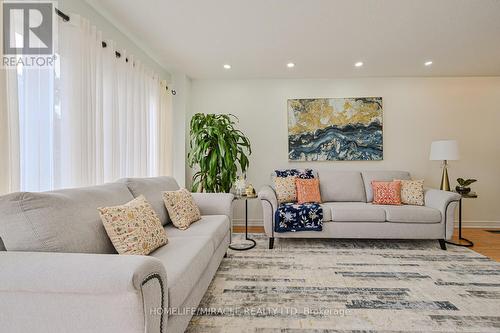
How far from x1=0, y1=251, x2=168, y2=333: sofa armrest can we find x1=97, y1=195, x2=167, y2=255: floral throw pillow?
17.3 inches

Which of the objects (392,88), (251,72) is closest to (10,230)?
(251,72)

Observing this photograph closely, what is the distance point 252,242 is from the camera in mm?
3229

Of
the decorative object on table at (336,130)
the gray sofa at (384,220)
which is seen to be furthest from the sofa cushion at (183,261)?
the decorative object on table at (336,130)

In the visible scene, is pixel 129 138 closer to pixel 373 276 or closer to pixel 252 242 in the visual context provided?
pixel 252 242

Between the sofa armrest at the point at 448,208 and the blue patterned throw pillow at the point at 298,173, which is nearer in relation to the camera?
the sofa armrest at the point at 448,208

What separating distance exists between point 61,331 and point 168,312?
398mm

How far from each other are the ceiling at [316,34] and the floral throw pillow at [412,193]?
1667 mm

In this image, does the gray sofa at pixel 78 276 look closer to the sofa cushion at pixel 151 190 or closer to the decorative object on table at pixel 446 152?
the sofa cushion at pixel 151 190

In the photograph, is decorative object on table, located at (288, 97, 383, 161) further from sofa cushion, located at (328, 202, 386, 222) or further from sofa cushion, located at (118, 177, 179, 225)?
sofa cushion, located at (118, 177, 179, 225)

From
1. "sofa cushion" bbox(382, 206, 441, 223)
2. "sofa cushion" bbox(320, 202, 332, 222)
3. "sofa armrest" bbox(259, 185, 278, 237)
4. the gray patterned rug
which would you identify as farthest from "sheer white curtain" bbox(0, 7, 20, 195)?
"sofa cushion" bbox(382, 206, 441, 223)

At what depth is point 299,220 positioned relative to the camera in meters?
2.96

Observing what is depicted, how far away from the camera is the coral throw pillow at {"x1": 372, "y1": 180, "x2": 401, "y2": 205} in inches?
128

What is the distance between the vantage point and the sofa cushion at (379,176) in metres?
3.60

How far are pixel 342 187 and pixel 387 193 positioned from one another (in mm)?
574
